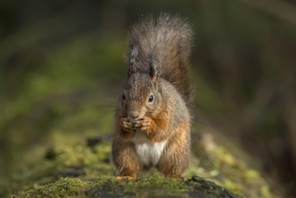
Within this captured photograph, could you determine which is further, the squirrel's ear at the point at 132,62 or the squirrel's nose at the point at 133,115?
the squirrel's ear at the point at 132,62

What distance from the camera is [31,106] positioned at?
8727 millimetres

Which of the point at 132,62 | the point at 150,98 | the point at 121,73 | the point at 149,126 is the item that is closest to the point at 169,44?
the point at 132,62

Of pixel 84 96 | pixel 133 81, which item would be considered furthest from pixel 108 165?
pixel 84 96

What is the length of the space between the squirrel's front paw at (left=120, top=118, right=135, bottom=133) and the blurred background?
1852 millimetres

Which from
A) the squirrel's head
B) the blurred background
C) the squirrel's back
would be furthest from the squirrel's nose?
the blurred background

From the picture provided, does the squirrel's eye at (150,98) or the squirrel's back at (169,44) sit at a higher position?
the squirrel's back at (169,44)

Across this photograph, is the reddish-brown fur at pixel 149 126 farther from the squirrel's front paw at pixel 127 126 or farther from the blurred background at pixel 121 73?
the blurred background at pixel 121 73

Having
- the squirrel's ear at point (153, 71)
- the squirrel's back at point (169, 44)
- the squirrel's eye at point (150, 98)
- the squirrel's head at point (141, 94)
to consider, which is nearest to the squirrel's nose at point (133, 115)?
the squirrel's head at point (141, 94)

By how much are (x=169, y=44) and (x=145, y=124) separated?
4.43 feet

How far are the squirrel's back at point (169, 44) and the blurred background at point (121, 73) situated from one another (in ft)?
3.07

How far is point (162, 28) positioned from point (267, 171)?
2072 mm

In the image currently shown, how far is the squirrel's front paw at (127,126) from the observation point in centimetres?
467

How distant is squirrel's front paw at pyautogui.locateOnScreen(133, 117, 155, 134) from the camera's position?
471 centimetres

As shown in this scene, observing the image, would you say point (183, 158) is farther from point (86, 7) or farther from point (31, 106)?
point (86, 7)
